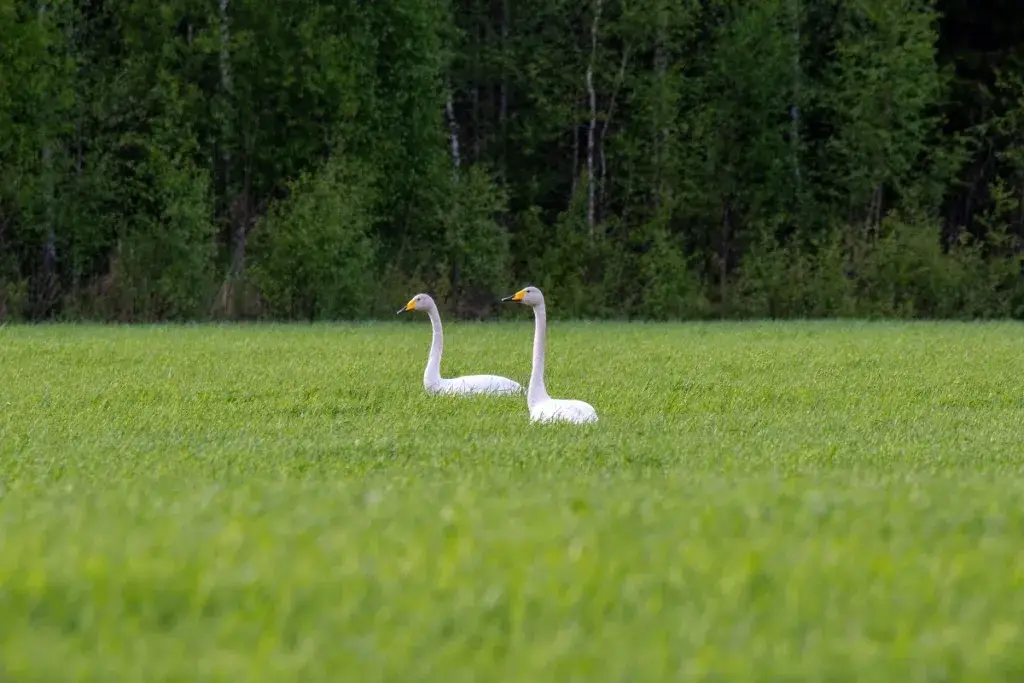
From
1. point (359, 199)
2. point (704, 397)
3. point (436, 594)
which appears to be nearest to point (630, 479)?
point (436, 594)

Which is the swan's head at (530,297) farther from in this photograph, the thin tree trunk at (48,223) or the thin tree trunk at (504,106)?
the thin tree trunk at (504,106)

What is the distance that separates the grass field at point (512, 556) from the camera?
16.6 feet

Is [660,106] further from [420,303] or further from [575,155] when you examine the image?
[420,303]

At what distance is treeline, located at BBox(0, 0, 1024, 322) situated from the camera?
123 ft

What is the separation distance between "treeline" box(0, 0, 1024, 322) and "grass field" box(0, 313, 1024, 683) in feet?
79.1

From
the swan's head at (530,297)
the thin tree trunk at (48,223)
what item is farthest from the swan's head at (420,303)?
the thin tree trunk at (48,223)

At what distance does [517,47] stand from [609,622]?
45.5 m

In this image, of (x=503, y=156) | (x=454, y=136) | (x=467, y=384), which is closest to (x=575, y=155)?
(x=503, y=156)

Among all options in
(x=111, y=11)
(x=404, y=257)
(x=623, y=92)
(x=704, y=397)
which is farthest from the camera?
(x=623, y=92)

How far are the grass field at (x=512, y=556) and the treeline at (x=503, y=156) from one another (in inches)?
949

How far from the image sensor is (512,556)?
6133 millimetres

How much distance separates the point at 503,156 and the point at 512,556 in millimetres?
44852

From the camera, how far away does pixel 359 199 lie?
3909 centimetres

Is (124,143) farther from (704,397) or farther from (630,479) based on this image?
(630,479)
